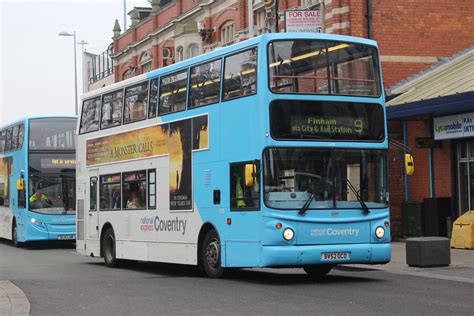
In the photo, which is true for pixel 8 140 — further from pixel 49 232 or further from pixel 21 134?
pixel 49 232

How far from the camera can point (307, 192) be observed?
14.6 meters

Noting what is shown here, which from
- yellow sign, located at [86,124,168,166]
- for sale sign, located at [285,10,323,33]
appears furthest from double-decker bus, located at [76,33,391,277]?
for sale sign, located at [285,10,323,33]

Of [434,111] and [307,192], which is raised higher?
[434,111]

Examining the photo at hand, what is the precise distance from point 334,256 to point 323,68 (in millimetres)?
3222

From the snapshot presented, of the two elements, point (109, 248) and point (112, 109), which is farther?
point (109, 248)

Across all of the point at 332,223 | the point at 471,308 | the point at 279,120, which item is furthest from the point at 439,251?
the point at 471,308

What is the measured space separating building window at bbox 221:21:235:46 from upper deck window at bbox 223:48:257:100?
26.3 metres

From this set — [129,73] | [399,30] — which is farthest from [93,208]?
[129,73]

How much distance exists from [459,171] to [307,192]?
1325cm

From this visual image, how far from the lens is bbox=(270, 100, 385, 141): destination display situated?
47.8 feet

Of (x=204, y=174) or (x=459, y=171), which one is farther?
(x=459, y=171)

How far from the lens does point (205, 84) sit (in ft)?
54.3

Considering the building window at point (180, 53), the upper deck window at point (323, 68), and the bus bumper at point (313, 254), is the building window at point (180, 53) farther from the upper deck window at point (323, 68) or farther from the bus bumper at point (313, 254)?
the bus bumper at point (313, 254)

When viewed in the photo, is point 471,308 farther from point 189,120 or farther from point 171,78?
point 171,78
